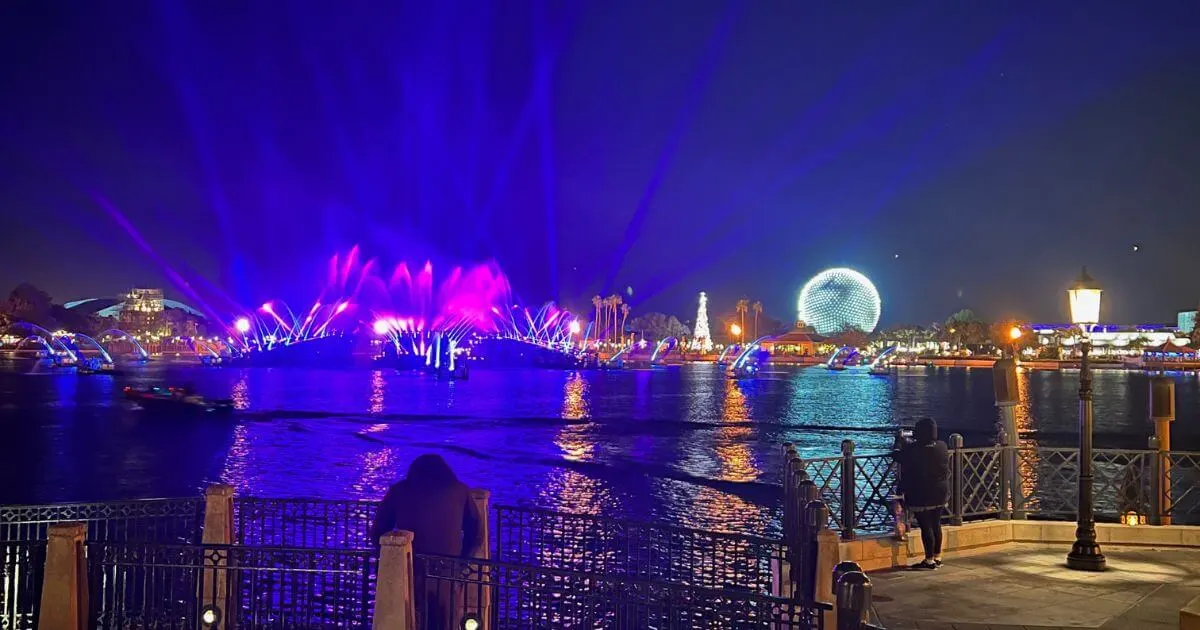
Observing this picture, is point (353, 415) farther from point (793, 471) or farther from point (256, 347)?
point (256, 347)

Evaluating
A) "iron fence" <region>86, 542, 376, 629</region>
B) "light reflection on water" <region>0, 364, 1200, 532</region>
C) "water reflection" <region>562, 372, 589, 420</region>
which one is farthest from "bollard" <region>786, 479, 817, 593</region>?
"water reflection" <region>562, 372, 589, 420</region>

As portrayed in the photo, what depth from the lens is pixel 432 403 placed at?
79.8m

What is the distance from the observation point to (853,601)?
5.70m

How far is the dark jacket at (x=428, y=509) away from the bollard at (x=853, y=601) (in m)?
4.28

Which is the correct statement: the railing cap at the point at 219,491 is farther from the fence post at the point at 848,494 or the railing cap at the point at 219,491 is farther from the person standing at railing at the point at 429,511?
the fence post at the point at 848,494

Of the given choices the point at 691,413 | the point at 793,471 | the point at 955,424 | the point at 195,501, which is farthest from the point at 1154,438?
the point at 691,413

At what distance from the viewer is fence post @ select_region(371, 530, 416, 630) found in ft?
26.6

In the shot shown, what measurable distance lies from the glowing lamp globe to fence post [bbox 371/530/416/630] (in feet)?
36.5

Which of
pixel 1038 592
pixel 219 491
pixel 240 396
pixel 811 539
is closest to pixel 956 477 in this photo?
pixel 1038 592

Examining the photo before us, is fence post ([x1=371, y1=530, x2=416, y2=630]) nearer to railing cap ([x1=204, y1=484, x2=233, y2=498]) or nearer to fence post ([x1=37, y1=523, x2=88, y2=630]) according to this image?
fence post ([x1=37, y1=523, x2=88, y2=630])

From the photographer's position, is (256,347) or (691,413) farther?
(256,347)

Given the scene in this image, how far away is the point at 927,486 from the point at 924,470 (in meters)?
0.22

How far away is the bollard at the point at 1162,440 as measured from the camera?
1588 centimetres

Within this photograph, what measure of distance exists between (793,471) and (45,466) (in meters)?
35.7
